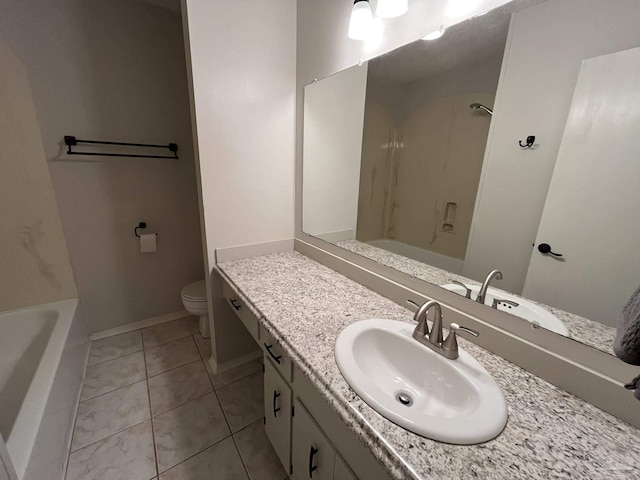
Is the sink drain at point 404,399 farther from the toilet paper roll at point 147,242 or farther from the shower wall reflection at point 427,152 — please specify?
the toilet paper roll at point 147,242

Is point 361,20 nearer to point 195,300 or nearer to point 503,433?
point 503,433

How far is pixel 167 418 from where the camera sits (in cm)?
142

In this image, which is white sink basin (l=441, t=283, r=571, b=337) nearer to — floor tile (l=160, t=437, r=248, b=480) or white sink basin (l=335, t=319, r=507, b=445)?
white sink basin (l=335, t=319, r=507, b=445)

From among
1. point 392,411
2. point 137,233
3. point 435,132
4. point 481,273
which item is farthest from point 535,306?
point 137,233

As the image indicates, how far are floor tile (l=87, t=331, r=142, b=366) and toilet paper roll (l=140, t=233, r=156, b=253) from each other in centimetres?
72

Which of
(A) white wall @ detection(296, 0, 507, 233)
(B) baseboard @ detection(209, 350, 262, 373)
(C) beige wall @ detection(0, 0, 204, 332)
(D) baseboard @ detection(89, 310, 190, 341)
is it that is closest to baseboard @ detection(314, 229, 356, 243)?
(A) white wall @ detection(296, 0, 507, 233)

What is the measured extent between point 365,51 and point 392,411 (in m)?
1.37

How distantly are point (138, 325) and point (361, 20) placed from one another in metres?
2.60

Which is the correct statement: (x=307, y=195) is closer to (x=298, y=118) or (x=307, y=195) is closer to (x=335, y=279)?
(x=298, y=118)

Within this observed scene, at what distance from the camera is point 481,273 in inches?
35.3

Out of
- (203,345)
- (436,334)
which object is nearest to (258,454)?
(203,345)

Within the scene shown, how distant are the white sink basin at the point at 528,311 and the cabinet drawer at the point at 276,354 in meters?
0.66

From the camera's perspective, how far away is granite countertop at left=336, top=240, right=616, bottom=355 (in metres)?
0.66

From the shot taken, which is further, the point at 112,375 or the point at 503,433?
the point at 112,375
